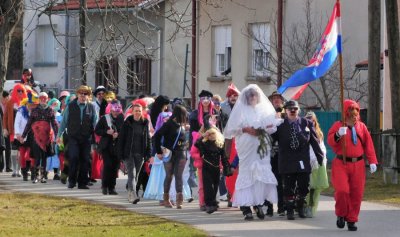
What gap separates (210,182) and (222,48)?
19.7 meters

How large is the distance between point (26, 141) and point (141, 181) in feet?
12.1

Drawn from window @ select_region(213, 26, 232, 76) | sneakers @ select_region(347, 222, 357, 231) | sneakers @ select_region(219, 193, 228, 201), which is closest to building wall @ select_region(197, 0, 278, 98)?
window @ select_region(213, 26, 232, 76)

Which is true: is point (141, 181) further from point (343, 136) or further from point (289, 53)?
point (289, 53)

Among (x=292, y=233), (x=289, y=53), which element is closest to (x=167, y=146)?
(x=292, y=233)

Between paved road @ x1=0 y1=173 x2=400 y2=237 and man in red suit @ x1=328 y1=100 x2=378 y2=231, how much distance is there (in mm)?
282

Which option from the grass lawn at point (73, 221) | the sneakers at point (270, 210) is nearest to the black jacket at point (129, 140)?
the grass lawn at point (73, 221)

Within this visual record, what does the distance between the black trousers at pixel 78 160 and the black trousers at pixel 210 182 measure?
4.43 metres

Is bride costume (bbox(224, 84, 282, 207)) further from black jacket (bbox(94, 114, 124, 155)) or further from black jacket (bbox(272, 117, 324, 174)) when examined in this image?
black jacket (bbox(94, 114, 124, 155))

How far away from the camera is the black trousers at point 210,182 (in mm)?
17125

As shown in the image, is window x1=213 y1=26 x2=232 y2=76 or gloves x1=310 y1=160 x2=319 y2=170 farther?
window x1=213 y1=26 x2=232 y2=76

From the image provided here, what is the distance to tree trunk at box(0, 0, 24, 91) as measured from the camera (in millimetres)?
16917

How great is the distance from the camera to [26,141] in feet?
73.6

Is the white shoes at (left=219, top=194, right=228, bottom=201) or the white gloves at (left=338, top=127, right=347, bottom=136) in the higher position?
the white gloves at (left=338, top=127, right=347, bottom=136)

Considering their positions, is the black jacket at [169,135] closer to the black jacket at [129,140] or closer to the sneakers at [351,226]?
the black jacket at [129,140]
